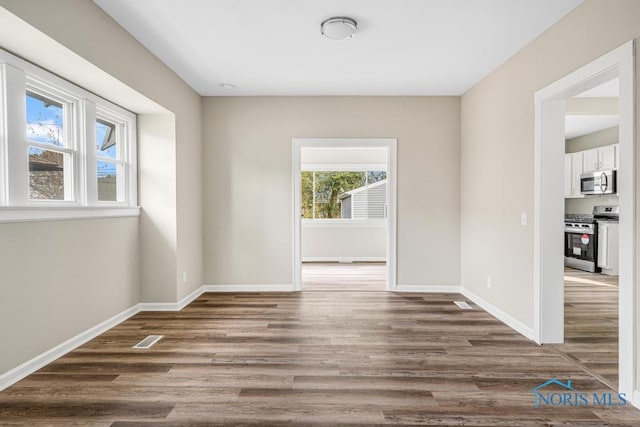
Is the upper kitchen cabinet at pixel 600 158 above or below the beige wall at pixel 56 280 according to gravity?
above

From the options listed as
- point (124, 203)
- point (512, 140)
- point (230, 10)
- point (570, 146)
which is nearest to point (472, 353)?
point (512, 140)

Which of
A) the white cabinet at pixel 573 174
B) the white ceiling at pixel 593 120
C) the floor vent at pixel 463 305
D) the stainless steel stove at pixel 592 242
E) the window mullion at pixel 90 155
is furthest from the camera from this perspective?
the white cabinet at pixel 573 174

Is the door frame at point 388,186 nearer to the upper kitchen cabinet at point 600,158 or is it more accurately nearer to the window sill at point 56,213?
the window sill at point 56,213

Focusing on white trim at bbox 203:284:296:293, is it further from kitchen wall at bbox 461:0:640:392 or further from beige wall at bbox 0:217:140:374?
kitchen wall at bbox 461:0:640:392

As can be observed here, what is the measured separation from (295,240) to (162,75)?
2.54 meters

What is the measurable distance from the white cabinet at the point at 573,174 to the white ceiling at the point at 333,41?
4350 millimetres

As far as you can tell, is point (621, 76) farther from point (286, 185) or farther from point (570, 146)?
point (570, 146)

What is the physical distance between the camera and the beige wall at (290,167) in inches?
184

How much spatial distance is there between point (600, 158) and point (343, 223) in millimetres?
5052

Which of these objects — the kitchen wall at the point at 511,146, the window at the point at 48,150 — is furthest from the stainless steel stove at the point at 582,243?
the window at the point at 48,150

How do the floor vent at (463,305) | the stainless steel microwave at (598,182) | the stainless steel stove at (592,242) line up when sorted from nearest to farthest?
the floor vent at (463,305) → the stainless steel stove at (592,242) → the stainless steel microwave at (598,182)

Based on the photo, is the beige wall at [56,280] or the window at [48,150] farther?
the window at [48,150]

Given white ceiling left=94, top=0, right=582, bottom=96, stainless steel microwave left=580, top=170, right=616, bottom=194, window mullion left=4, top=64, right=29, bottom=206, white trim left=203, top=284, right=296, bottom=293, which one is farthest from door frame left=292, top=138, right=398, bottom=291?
stainless steel microwave left=580, top=170, right=616, bottom=194

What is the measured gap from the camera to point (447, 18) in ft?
8.96
